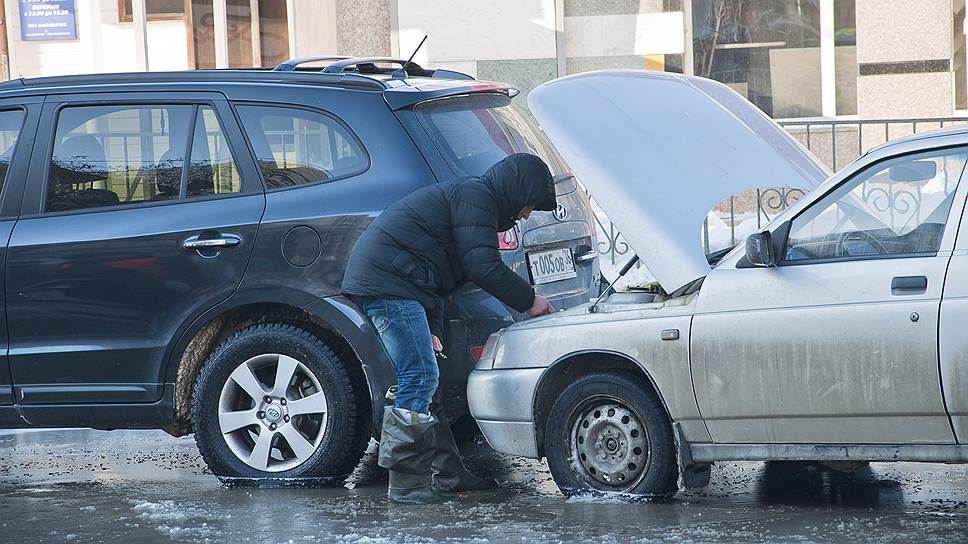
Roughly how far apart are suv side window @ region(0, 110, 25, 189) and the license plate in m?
2.48

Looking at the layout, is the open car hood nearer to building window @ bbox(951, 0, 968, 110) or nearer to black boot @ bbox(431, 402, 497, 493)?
black boot @ bbox(431, 402, 497, 493)

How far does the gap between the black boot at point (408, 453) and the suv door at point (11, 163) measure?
1.84 meters

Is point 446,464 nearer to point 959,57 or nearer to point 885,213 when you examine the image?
point 885,213

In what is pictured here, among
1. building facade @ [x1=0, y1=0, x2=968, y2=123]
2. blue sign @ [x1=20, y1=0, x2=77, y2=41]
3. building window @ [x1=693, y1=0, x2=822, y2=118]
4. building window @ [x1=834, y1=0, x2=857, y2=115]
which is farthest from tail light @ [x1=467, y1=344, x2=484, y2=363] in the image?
blue sign @ [x1=20, y1=0, x2=77, y2=41]

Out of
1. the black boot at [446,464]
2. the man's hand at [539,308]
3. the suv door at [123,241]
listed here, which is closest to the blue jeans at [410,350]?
the black boot at [446,464]

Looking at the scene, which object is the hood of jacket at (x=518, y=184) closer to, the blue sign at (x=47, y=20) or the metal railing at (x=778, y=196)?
the metal railing at (x=778, y=196)

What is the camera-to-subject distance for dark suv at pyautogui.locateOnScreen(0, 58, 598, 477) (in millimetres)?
6344

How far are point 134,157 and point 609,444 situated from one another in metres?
2.54

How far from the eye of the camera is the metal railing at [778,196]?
11273mm

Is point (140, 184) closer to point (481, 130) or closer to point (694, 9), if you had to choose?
point (481, 130)

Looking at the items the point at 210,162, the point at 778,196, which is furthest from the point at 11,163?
the point at 778,196

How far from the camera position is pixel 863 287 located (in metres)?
5.33

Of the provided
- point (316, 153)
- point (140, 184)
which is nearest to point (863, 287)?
point (316, 153)

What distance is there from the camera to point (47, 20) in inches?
635
